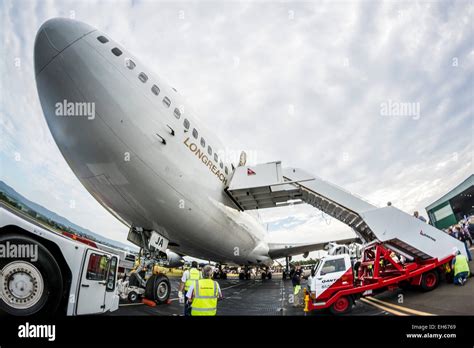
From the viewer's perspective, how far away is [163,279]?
25.2 feet

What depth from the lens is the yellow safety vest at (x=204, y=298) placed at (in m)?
4.16

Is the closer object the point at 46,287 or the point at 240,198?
the point at 46,287

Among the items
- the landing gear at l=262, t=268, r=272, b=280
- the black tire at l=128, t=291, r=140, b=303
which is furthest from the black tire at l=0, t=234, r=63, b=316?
the landing gear at l=262, t=268, r=272, b=280

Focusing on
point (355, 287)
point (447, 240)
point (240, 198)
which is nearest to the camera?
point (355, 287)

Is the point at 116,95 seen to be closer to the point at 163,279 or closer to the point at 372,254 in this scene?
the point at 163,279

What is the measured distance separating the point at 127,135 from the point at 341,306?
Result: 6861mm

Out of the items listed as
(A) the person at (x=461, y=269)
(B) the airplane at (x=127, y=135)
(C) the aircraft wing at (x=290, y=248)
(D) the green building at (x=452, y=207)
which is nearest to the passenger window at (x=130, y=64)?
(B) the airplane at (x=127, y=135)

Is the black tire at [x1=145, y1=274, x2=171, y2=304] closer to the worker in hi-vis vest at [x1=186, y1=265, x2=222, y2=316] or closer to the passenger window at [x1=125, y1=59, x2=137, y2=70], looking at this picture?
the worker in hi-vis vest at [x1=186, y1=265, x2=222, y2=316]

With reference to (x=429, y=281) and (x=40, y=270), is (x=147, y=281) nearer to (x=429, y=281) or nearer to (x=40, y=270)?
Answer: (x=40, y=270)

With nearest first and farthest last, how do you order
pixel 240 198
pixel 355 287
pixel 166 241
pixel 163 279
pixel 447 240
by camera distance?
pixel 355 287, pixel 447 240, pixel 163 279, pixel 166 241, pixel 240 198

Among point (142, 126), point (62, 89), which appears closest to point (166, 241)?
point (142, 126)

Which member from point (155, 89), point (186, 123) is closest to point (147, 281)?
point (186, 123)

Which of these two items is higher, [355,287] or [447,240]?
[447,240]

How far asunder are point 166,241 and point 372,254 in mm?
6705
